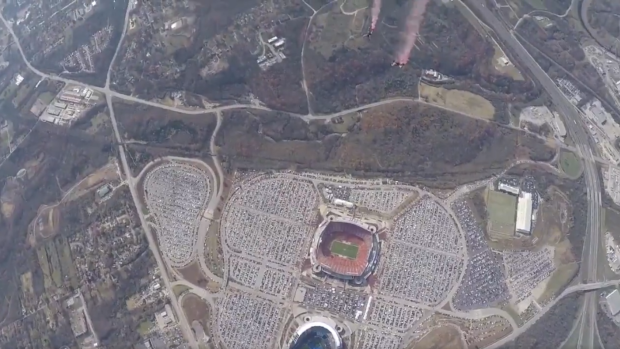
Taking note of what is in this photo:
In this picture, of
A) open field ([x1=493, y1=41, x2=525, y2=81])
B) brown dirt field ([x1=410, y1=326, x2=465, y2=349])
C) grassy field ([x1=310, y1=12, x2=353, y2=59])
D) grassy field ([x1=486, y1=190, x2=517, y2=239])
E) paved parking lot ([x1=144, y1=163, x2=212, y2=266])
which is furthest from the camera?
grassy field ([x1=310, y1=12, x2=353, y2=59])

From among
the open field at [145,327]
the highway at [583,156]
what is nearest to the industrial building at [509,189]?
the highway at [583,156]

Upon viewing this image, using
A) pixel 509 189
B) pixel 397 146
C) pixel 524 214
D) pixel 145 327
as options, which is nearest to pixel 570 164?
pixel 509 189

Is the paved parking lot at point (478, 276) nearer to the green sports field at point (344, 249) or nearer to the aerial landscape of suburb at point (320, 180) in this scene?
the aerial landscape of suburb at point (320, 180)

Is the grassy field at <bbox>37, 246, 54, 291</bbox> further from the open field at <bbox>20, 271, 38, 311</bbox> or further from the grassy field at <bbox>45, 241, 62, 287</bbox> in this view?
the open field at <bbox>20, 271, 38, 311</bbox>

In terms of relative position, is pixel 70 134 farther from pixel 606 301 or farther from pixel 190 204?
pixel 606 301

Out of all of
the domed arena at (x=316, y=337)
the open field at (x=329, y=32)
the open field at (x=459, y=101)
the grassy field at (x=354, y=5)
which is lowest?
the domed arena at (x=316, y=337)

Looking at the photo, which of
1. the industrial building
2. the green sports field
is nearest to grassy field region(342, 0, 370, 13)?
the industrial building
